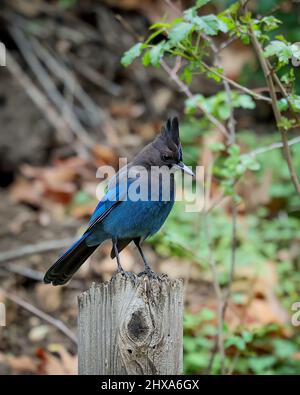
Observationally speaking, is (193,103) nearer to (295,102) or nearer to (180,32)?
(295,102)

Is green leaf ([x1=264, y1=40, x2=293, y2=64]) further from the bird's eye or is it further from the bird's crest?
the bird's eye

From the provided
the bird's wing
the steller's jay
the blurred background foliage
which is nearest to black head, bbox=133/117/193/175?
the steller's jay

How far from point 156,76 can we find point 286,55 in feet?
16.5

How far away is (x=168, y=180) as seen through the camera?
3588 mm

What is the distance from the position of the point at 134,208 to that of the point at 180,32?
38.9 inches

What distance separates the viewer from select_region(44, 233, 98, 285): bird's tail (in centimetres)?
345

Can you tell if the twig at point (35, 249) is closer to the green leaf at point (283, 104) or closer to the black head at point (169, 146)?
the black head at point (169, 146)

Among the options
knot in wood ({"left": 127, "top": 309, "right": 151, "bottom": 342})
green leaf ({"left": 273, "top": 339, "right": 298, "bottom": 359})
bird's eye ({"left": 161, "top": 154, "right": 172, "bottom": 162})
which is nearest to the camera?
knot in wood ({"left": 127, "top": 309, "right": 151, "bottom": 342})

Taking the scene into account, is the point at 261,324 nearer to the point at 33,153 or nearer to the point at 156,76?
the point at 33,153

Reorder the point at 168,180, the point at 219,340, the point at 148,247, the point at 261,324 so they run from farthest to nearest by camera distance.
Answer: the point at 148,247 < the point at 261,324 < the point at 219,340 < the point at 168,180

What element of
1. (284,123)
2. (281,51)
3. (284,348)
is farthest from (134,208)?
(284,348)

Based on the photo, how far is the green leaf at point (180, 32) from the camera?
2.93m

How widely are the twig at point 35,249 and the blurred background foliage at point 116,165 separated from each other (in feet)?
0.14

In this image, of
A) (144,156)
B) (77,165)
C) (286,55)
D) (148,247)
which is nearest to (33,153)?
(77,165)
